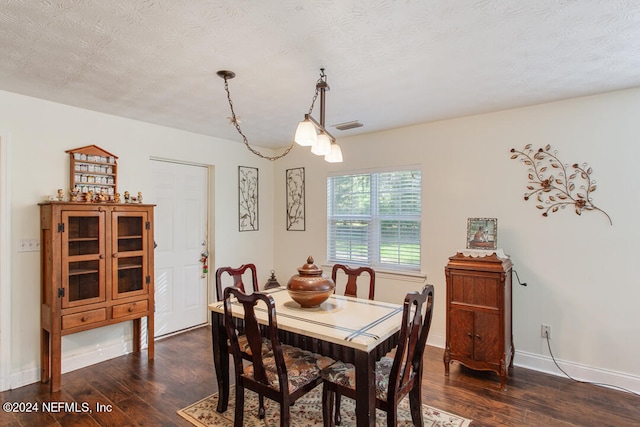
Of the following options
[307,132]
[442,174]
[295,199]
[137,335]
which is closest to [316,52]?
[307,132]

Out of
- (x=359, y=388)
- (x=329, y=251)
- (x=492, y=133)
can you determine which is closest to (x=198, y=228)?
(x=329, y=251)

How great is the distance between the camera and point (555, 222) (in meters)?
3.06

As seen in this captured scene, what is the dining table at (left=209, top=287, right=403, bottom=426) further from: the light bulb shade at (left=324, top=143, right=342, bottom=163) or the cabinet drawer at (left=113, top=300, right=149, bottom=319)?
the cabinet drawer at (left=113, top=300, right=149, bottom=319)

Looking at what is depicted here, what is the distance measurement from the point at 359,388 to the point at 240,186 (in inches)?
133

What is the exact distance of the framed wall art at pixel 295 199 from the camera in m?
4.81

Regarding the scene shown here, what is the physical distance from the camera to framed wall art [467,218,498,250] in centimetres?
310

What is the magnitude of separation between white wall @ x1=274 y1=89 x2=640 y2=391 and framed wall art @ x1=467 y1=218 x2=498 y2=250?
10.2 inches

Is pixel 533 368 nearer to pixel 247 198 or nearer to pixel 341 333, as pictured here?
pixel 341 333

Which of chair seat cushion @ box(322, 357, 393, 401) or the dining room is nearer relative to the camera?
chair seat cushion @ box(322, 357, 393, 401)

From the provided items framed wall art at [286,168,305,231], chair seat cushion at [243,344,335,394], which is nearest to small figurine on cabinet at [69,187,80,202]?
chair seat cushion at [243,344,335,394]

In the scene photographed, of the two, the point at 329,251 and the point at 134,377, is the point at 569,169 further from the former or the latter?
the point at 134,377

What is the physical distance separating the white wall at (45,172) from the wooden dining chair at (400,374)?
97.8 inches

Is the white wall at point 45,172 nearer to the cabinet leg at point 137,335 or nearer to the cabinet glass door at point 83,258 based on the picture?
the cabinet leg at point 137,335

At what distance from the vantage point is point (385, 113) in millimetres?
3375
